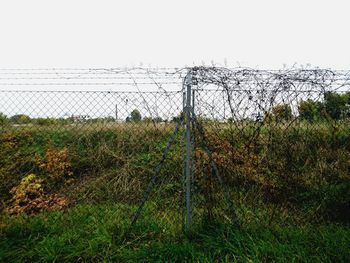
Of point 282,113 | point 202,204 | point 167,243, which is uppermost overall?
point 282,113

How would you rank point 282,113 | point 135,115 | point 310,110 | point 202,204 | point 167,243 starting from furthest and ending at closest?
1. point 135,115
2. point 202,204
3. point 310,110
4. point 282,113
5. point 167,243

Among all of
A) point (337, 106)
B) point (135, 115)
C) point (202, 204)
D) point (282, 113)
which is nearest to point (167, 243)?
point (202, 204)

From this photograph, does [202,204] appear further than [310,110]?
Yes

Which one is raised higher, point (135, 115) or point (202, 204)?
point (135, 115)

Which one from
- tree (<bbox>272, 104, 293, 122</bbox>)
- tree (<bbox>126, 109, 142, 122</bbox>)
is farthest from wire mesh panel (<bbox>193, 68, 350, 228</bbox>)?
tree (<bbox>126, 109, 142, 122</bbox>)

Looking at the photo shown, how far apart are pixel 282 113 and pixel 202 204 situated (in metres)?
1.69

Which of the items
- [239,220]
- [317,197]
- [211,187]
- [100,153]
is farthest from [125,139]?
[317,197]

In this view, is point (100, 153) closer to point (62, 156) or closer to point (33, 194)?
point (62, 156)

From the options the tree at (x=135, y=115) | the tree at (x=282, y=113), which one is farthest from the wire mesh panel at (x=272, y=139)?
the tree at (x=135, y=115)

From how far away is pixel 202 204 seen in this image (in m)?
3.81

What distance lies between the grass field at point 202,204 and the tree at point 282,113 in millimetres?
122

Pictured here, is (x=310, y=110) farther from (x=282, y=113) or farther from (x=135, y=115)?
(x=135, y=115)

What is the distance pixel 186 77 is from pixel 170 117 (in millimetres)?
1245

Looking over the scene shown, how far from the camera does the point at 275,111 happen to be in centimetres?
344
